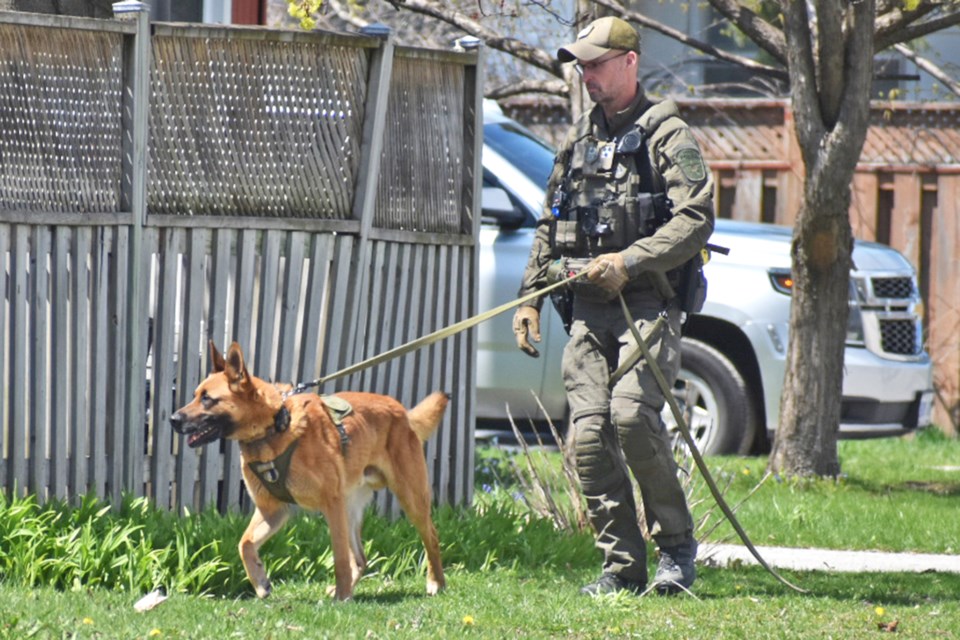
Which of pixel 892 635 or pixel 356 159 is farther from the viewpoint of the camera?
pixel 356 159

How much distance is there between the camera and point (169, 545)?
6.18 m

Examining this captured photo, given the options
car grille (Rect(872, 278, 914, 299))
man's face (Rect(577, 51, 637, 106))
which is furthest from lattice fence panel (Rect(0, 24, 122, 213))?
car grille (Rect(872, 278, 914, 299))

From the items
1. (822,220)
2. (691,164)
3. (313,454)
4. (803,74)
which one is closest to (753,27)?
(803,74)

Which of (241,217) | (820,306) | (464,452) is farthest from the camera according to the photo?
(820,306)

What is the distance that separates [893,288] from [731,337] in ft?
4.08

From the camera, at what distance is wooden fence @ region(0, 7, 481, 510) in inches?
258

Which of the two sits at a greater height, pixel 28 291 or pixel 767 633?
pixel 28 291

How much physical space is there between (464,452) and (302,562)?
1424 millimetres

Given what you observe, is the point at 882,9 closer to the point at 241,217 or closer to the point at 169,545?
the point at 241,217

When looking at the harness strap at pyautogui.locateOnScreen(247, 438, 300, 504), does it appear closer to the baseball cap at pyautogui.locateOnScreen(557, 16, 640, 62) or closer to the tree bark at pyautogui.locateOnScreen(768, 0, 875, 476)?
the baseball cap at pyautogui.locateOnScreen(557, 16, 640, 62)

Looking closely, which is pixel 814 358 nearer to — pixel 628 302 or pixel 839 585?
pixel 839 585

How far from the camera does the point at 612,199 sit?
20.4ft

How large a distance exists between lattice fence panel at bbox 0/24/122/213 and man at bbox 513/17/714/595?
181cm

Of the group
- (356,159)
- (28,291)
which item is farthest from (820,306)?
(28,291)
